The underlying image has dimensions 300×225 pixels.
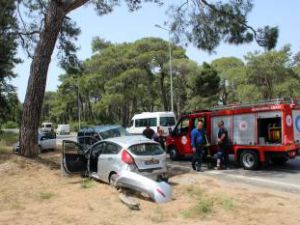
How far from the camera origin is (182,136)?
20078mm

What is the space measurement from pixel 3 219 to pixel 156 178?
4.98 meters

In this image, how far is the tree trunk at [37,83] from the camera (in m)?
16.0

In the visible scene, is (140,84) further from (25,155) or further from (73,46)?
(25,155)

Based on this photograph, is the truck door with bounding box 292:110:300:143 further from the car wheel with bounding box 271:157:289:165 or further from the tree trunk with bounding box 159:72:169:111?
the tree trunk with bounding box 159:72:169:111

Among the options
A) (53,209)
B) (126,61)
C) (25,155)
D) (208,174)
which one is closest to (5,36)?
(25,155)

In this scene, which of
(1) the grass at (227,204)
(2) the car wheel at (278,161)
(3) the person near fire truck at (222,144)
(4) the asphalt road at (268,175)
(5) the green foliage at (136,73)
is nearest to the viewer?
(1) the grass at (227,204)

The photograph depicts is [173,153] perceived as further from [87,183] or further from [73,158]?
[87,183]

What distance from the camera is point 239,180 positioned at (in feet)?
48.1

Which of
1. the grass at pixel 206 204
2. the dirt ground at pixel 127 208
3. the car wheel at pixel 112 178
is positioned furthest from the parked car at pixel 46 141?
the grass at pixel 206 204

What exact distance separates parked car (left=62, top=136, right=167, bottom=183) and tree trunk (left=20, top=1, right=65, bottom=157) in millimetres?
2253

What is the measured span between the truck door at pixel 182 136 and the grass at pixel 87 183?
22.1ft

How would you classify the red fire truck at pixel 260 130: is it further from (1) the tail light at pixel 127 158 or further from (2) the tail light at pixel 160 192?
(2) the tail light at pixel 160 192

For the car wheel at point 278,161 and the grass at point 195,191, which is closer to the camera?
the grass at point 195,191

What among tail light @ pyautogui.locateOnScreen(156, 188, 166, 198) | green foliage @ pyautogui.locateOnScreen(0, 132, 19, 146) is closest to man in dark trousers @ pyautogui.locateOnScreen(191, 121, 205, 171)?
tail light @ pyautogui.locateOnScreen(156, 188, 166, 198)
